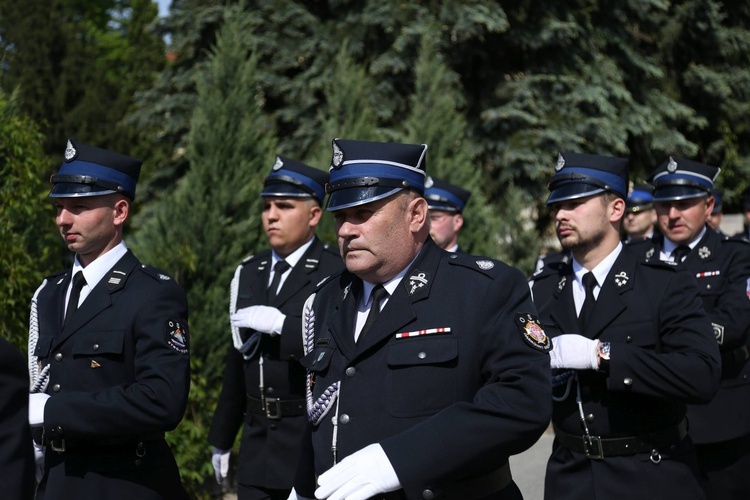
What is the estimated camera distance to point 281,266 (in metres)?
5.30

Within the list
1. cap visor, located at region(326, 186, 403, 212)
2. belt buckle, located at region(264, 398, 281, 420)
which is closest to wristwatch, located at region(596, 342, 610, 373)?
cap visor, located at region(326, 186, 403, 212)

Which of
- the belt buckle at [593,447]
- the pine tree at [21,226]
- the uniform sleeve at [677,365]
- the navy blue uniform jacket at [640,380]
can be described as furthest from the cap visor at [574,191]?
the pine tree at [21,226]

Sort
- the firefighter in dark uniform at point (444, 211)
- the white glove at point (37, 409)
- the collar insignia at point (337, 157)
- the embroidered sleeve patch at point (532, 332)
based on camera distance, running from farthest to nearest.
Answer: the firefighter in dark uniform at point (444, 211), the white glove at point (37, 409), the collar insignia at point (337, 157), the embroidered sleeve patch at point (532, 332)

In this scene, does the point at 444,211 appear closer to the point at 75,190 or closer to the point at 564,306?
the point at 564,306

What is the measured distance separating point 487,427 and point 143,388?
152 cm

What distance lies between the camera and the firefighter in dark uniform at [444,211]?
286 inches

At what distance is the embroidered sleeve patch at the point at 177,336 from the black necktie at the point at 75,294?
1.47 ft

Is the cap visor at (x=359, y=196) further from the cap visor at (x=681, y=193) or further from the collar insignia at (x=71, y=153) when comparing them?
the cap visor at (x=681, y=193)

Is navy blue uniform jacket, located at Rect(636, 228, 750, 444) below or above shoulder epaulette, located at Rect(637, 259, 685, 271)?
below

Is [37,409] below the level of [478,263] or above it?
below

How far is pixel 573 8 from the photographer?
13828 millimetres

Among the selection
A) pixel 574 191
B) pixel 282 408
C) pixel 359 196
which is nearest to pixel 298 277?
pixel 282 408

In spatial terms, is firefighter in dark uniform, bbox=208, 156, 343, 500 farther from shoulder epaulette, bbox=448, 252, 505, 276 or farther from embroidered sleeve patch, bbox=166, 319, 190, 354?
shoulder epaulette, bbox=448, 252, 505, 276

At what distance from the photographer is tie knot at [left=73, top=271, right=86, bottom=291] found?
3893 mm
